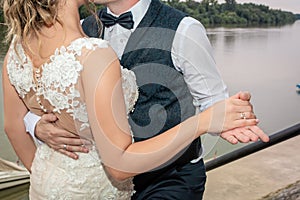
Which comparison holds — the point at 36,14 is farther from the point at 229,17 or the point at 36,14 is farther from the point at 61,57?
the point at 229,17

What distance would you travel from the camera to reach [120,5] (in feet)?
3.63

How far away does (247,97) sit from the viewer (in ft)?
2.59

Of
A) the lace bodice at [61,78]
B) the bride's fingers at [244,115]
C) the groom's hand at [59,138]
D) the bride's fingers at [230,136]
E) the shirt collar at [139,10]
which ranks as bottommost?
the groom's hand at [59,138]

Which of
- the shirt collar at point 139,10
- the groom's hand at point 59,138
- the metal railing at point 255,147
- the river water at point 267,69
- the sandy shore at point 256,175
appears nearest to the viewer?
the groom's hand at point 59,138

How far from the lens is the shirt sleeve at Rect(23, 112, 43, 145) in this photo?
3.35ft

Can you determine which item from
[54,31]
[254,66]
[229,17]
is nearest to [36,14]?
[54,31]

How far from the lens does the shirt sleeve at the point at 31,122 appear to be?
102cm

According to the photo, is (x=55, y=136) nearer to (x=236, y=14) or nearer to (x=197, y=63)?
(x=197, y=63)

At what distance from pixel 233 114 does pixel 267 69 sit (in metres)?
20.6

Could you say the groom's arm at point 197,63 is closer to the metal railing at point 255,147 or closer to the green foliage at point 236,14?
the metal railing at point 255,147

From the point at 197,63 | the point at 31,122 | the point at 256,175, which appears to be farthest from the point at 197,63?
the point at 256,175

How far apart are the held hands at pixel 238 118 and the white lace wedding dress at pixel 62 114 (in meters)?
0.22

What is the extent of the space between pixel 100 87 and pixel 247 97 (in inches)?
9.8

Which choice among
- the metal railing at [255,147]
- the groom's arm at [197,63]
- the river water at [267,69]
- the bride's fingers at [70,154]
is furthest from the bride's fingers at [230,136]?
the river water at [267,69]
